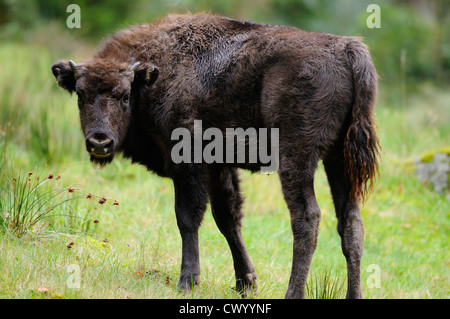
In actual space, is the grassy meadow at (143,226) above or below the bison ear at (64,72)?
below

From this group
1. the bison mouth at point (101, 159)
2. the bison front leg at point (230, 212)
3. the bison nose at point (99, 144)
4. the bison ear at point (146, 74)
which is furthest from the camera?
the bison front leg at point (230, 212)

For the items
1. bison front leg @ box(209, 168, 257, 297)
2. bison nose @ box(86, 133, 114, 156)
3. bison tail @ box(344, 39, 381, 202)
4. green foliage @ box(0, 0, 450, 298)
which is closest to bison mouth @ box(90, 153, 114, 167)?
bison nose @ box(86, 133, 114, 156)

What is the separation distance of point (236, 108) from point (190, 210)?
3.76 ft

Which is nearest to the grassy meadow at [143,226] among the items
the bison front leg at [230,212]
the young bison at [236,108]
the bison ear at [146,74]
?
the bison front leg at [230,212]

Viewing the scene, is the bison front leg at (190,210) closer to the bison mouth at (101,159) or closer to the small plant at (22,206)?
the bison mouth at (101,159)

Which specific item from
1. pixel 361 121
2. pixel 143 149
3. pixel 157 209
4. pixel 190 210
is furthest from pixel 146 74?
pixel 157 209

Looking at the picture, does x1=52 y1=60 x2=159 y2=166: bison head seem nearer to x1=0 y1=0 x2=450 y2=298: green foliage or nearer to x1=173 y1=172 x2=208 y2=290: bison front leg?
x1=173 y1=172 x2=208 y2=290: bison front leg

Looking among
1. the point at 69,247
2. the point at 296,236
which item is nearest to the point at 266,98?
the point at 296,236

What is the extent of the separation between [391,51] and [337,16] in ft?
13.3

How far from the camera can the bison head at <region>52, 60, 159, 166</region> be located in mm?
5688

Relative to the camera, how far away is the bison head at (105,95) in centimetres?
569

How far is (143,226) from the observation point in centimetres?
795

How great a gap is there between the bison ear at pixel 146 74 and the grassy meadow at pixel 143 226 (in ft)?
4.12

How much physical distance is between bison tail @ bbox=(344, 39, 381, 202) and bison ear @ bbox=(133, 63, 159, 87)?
1.92 meters
